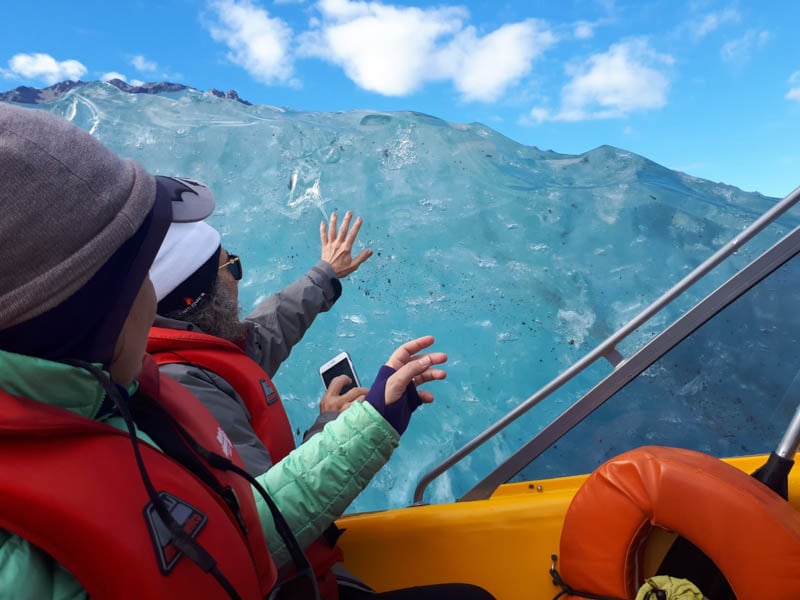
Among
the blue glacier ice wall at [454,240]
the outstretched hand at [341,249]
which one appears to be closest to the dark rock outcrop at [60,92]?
the blue glacier ice wall at [454,240]

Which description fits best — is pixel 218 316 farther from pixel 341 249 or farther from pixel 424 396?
pixel 341 249

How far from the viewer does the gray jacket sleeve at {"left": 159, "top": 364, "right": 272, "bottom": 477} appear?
4.77 ft

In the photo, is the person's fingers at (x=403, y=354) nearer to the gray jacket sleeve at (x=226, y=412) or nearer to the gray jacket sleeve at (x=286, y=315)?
the gray jacket sleeve at (x=226, y=412)

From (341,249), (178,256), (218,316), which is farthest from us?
(341,249)

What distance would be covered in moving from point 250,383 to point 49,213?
3.41 feet

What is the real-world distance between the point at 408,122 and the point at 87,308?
625 cm

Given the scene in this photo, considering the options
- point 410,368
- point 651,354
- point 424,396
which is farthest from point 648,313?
point 410,368

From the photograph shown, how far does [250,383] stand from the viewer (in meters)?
1.66

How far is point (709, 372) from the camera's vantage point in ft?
6.42

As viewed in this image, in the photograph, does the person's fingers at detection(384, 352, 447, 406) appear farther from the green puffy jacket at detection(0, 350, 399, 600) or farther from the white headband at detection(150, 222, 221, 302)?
the white headband at detection(150, 222, 221, 302)

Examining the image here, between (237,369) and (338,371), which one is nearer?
(237,369)

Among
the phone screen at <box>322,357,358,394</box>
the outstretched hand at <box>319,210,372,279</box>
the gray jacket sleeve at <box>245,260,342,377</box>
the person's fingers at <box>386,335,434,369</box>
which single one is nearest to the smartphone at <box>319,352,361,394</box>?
the phone screen at <box>322,357,358,394</box>

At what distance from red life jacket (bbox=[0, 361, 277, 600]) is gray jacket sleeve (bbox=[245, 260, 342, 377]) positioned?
1.27 meters

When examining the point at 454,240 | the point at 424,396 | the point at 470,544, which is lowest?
the point at 470,544
